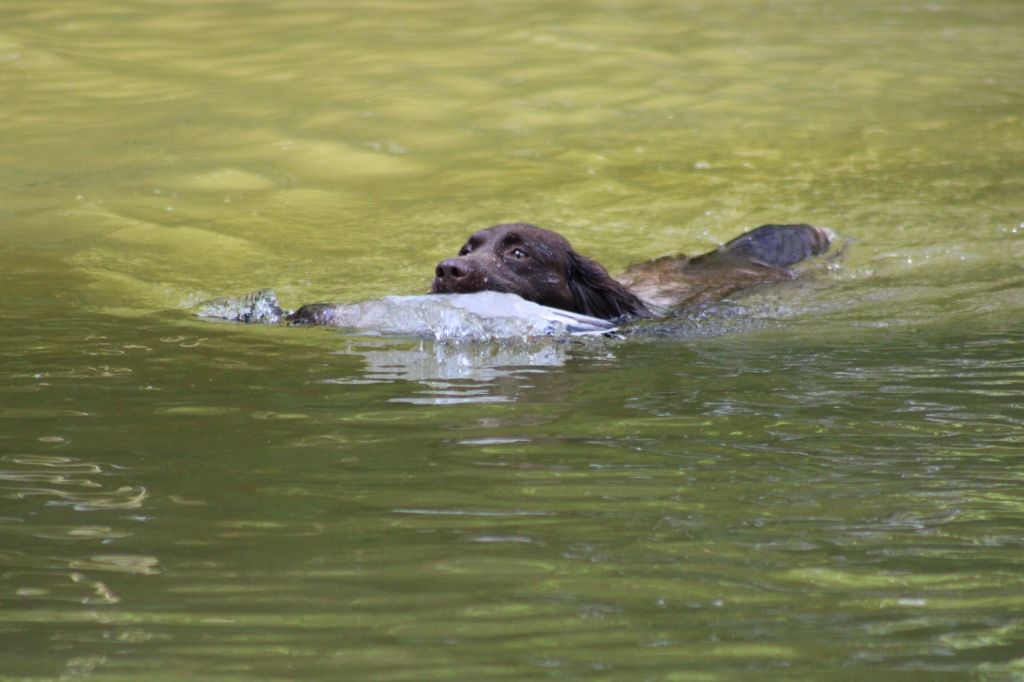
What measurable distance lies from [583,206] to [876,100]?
4.37 metres

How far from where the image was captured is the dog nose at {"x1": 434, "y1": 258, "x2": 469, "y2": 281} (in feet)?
22.7

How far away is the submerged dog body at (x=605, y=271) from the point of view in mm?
7199

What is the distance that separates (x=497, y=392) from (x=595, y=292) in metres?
2.45

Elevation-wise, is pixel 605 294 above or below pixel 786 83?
below

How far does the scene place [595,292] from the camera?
299 inches

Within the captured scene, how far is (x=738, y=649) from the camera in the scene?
268 centimetres

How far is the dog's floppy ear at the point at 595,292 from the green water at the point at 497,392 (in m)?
0.71

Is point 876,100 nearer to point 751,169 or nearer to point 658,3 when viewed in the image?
point 751,169

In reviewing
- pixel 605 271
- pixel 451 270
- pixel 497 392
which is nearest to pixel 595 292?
pixel 605 271

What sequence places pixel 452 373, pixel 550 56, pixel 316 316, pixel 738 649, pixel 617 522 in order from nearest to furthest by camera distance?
1. pixel 738 649
2. pixel 617 522
3. pixel 452 373
4. pixel 316 316
5. pixel 550 56

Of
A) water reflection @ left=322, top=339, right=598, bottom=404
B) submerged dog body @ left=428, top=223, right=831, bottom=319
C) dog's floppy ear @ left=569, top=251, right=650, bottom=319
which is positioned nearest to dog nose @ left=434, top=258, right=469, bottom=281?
submerged dog body @ left=428, top=223, right=831, bottom=319

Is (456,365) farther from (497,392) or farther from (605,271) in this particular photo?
(605,271)

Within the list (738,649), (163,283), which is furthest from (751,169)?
(738,649)

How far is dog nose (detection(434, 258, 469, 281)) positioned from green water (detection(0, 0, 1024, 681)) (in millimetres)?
695
